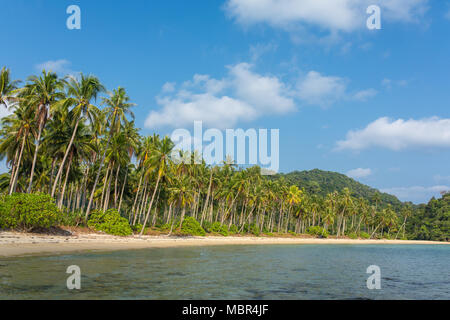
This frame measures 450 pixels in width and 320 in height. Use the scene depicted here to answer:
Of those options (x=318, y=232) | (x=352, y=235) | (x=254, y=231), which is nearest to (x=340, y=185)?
(x=352, y=235)

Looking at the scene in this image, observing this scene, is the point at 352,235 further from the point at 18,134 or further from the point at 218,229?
the point at 18,134

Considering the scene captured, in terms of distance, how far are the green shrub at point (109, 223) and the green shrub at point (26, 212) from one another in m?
10.5

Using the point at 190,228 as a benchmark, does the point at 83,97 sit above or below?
above

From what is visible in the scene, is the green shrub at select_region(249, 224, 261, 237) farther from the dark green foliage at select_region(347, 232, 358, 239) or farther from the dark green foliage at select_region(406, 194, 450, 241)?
the dark green foliage at select_region(406, 194, 450, 241)

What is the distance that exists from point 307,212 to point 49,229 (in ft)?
265

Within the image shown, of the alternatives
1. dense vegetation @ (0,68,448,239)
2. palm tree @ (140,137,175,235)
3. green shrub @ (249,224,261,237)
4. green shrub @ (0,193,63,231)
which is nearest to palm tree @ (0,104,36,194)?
dense vegetation @ (0,68,448,239)

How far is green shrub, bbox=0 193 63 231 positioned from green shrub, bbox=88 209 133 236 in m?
10.5

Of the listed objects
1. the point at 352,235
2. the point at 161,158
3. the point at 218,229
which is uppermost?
the point at 161,158

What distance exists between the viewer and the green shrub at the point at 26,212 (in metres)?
27.2

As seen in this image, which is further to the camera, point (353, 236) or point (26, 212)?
point (353, 236)

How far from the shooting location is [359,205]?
114 meters

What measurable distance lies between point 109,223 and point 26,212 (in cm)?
1335

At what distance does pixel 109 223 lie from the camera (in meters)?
40.4
